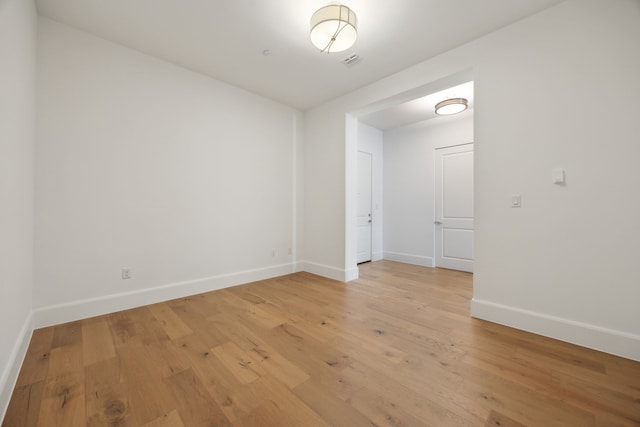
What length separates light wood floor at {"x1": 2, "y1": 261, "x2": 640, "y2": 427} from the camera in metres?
1.38

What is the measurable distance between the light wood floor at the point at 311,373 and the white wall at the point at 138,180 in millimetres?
502

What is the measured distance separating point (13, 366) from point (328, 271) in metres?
3.37

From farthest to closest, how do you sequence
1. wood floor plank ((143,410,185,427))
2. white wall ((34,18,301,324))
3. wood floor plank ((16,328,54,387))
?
white wall ((34,18,301,324))
wood floor plank ((16,328,54,387))
wood floor plank ((143,410,185,427))

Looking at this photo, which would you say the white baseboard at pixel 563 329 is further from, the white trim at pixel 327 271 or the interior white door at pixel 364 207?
the interior white door at pixel 364 207

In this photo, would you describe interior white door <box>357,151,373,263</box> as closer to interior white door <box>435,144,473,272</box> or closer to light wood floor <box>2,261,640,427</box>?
interior white door <box>435,144,473,272</box>

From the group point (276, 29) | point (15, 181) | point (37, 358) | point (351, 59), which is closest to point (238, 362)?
point (37, 358)

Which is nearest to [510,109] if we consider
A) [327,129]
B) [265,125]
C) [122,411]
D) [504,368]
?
[504,368]

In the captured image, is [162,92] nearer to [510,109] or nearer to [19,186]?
[19,186]

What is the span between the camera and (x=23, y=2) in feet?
6.20

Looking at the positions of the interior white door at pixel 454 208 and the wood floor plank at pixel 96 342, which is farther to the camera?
the interior white door at pixel 454 208

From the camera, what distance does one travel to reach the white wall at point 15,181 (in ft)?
4.83

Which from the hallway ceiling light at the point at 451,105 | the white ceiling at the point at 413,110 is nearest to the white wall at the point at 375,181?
the white ceiling at the point at 413,110

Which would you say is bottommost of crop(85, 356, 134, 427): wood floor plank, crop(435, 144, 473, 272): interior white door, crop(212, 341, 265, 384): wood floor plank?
crop(212, 341, 265, 384): wood floor plank

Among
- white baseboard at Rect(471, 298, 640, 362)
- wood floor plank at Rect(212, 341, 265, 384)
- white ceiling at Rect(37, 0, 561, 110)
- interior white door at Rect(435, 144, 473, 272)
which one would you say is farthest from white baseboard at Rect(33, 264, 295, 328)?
interior white door at Rect(435, 144, 473, 272)
